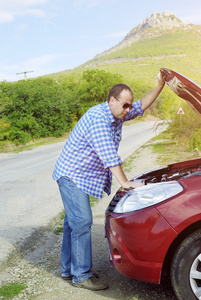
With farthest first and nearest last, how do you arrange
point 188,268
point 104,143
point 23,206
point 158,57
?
point 158,57 < point 23,206 < point 104,143 < point 188,268

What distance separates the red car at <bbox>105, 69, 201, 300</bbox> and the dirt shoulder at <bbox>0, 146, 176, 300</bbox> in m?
0.43

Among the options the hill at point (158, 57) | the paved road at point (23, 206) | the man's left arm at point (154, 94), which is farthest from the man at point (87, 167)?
the hill at point (158, 57)

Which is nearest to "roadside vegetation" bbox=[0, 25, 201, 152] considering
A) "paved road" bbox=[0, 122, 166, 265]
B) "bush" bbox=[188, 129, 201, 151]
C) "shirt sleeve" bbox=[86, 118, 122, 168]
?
"bush" bbox=[188, 129, 201, 151]

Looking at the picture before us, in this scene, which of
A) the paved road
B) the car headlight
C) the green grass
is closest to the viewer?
the car headlight

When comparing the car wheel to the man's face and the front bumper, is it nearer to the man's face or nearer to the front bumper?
the front bumper

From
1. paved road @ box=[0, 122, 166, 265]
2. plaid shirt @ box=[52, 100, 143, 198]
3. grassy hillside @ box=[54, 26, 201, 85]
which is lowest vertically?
paved road @ box=[0, 122, 166, 265]

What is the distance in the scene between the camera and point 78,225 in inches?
126

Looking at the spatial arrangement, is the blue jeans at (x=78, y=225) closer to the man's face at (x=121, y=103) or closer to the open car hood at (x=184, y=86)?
the man's face at (x=121, y=103)

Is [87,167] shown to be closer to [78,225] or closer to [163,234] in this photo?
[78,225]

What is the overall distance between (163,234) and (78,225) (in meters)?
0.92

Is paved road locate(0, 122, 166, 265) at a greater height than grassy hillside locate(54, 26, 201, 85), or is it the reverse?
grassy hillside locate(54, 26, 201, 85)

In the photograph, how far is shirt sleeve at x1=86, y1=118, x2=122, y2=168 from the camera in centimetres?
292

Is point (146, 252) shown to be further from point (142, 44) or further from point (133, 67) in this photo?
point (142, 44)

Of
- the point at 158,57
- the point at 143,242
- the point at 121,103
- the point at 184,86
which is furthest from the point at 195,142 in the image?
the point at 158,57
